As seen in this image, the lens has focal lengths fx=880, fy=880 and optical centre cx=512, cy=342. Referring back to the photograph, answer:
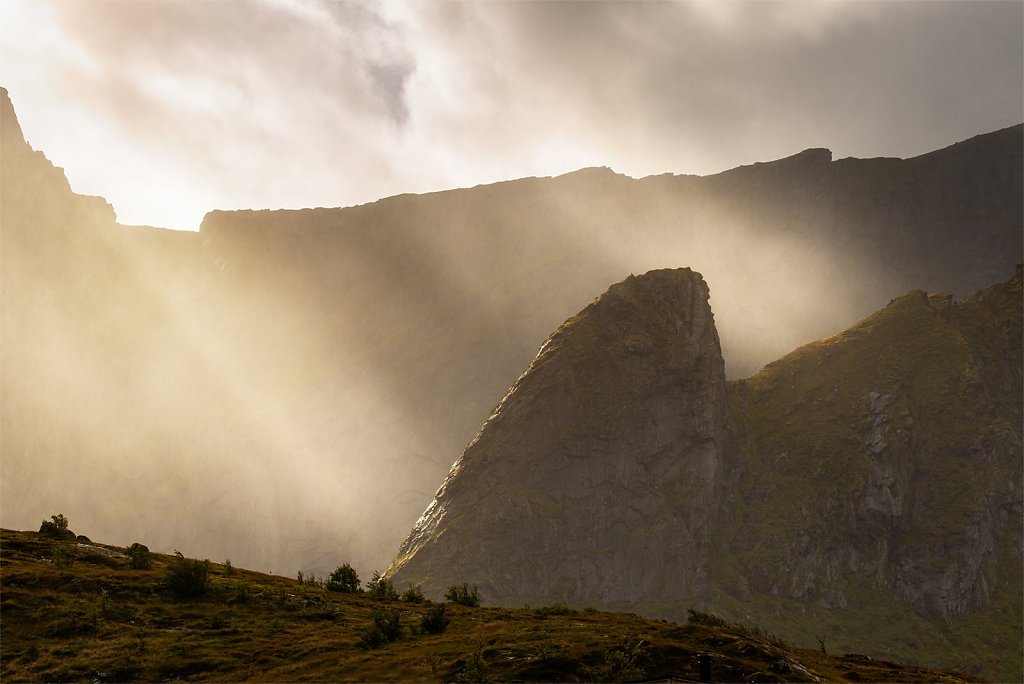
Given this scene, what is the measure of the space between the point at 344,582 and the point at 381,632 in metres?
22.5

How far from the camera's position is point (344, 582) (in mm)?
66875

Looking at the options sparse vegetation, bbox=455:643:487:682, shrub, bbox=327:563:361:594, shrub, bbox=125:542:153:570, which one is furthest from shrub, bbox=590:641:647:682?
shrub, bbox=125:542:153:570

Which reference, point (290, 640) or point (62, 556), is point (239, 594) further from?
point (62, 556)

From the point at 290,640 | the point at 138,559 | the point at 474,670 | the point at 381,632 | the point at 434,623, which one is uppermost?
the point at 138,559

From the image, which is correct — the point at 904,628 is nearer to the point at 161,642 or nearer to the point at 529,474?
the point at 529,474

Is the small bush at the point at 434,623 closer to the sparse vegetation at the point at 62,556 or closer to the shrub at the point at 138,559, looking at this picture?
the shrub at the point at 138,559

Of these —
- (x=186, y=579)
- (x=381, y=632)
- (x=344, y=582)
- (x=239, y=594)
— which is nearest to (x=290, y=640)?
(x=381, y=632)

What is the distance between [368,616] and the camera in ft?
173

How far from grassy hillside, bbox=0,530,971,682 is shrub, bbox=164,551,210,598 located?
0.44 meters

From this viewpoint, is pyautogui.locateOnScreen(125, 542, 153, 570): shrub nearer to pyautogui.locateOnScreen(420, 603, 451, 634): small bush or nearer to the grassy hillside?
the grassy hillside

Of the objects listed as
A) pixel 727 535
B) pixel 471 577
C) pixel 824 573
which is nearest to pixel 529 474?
pixel 471 577

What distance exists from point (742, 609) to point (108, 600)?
494 feet

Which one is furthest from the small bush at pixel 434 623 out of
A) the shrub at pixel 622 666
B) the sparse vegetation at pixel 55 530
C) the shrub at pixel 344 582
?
the sparse vegetation at pixel 55 530

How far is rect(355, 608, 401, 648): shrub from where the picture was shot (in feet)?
146
